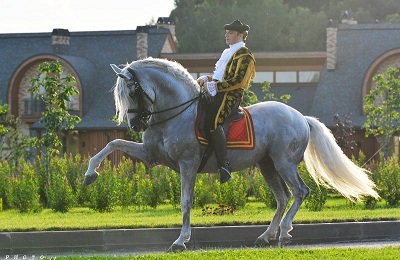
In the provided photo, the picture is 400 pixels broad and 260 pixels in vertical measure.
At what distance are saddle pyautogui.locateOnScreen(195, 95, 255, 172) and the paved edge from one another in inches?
71.0

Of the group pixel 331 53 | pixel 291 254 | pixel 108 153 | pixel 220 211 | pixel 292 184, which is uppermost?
pixel 331 53

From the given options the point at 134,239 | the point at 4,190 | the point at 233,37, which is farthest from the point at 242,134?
the point at 4,190

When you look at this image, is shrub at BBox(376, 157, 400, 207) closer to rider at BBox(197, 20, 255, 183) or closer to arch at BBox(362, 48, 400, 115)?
rider at BBox(197, 20, 255, 183)

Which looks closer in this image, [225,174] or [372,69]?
[225,174]

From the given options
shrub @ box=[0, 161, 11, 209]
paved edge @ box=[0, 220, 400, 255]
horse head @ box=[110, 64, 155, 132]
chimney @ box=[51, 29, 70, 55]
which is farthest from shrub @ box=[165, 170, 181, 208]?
chimney @ box=[51, 29, 70, 55]

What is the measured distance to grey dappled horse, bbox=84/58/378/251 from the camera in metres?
10.9

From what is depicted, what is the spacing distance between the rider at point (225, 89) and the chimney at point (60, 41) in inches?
1421

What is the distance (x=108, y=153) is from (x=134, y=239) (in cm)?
229

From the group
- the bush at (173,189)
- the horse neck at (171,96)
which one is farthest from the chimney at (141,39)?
the horse neck at (171,96)

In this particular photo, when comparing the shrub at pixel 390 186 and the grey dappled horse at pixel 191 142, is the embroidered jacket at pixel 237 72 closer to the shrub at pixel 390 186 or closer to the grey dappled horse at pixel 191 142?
the grey dappled horse at pixel 191 142

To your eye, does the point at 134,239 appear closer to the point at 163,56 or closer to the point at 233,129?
the point at 233,129

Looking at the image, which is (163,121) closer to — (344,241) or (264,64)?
(344,241)

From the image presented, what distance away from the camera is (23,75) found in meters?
45.0

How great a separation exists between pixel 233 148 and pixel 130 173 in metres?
11.5
